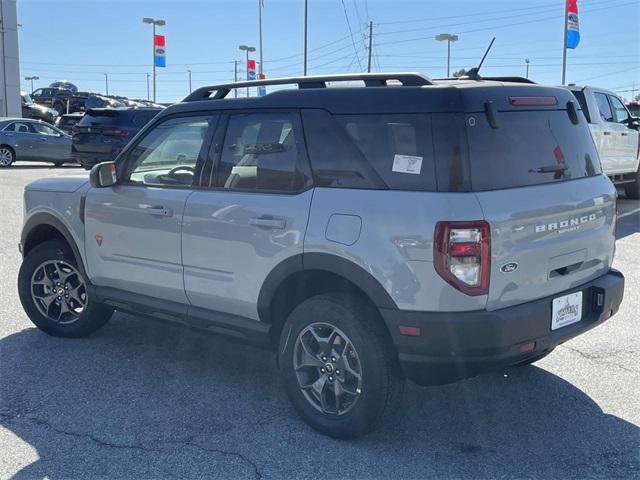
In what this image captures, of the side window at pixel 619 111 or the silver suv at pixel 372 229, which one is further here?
the side window at pixel 619 111

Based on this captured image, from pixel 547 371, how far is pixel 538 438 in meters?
1.02

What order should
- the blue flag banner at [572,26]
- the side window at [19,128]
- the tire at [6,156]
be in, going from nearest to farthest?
1. the tire at [6,156]
2. the side window at [19,128]
3. the blue flag banner at [572,26]

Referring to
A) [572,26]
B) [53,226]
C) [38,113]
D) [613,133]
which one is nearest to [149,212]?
[53,226]

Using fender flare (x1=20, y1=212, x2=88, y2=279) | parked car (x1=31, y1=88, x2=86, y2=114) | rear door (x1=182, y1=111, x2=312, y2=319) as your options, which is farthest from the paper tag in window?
parked car (x1=31, y1=88, x2=86, y2=114)

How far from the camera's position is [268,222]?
12.0 ft

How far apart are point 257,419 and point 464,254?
63.0 inches

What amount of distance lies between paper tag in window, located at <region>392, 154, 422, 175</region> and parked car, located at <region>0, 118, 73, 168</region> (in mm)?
19684

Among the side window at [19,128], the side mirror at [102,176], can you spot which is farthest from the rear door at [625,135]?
the side window at [19,128]

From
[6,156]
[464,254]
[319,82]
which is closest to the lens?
[464,254]

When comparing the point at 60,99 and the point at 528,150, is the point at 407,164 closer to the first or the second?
the point at 528,150

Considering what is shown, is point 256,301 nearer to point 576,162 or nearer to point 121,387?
point 121,387

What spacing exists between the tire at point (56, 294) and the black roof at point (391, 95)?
191 cm

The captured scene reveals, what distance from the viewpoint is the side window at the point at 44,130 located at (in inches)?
819

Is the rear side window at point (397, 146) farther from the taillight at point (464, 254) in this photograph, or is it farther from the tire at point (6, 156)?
the tire at point (6, 156)
